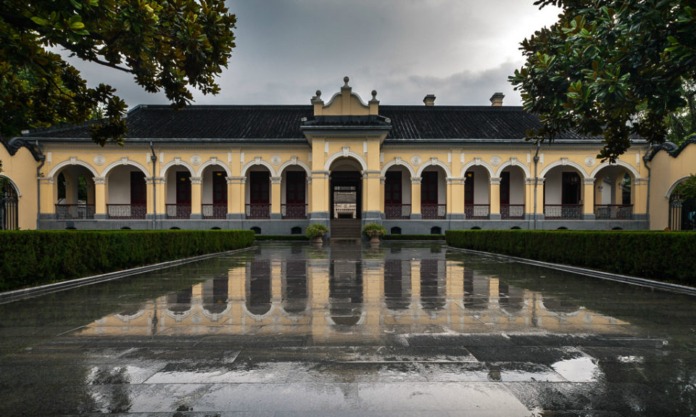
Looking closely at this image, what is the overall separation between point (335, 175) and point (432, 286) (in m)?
20.1

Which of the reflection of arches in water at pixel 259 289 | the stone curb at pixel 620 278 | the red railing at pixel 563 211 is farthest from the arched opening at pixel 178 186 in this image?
the red railing at pixel 563 211

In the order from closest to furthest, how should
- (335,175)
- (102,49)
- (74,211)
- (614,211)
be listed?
(102,49) → (74,211) → (614,211) → (335,175)

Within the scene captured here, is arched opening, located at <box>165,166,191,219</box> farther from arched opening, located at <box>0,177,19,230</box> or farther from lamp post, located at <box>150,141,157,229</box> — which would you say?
arched opening, located at <box>0,177,19,230</box>

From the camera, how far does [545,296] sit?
6.86m

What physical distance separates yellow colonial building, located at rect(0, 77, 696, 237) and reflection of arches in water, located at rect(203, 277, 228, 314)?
15071 millimetres

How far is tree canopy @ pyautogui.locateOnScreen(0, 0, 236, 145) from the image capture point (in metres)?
4.35

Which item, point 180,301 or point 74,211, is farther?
point 74,211

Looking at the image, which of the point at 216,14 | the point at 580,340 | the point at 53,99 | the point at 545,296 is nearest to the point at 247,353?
the point at 580,340

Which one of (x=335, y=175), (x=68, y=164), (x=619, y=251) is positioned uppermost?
(x=68, y=164)

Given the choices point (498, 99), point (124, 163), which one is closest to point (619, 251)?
point (498, 99)

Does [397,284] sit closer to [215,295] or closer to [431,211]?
[215,295]

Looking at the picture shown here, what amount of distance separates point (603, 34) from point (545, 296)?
4.53 meters

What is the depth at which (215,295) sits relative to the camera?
22.6ft

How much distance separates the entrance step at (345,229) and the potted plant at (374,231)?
2.22m
